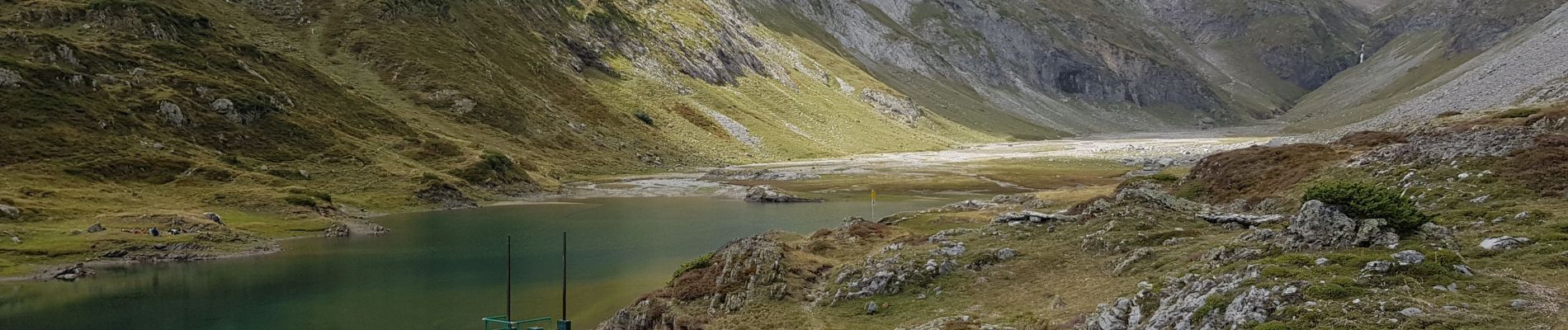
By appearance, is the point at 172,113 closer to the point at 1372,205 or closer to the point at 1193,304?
the point at 1193,304

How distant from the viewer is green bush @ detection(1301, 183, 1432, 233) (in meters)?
21.8

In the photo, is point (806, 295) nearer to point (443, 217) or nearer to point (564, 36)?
point (443, 217)

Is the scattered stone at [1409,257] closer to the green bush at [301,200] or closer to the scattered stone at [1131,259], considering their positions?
the scattered stone at [1131,259]

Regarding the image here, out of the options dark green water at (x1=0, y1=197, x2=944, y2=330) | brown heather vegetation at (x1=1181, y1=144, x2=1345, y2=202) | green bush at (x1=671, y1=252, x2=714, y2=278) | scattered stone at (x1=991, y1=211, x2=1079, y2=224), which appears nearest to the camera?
scattered stone at (x1=991, y1=211, x2=1079, y2=224)

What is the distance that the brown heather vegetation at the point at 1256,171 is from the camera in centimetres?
4066

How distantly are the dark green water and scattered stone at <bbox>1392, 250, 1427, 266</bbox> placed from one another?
3109 cm

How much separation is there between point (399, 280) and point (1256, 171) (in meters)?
47.4

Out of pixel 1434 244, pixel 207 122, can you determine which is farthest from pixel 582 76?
pixel 1434 244

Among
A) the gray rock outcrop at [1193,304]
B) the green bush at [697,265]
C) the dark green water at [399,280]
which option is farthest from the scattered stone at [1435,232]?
the dark green water at [399,280]

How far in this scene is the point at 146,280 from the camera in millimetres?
52844

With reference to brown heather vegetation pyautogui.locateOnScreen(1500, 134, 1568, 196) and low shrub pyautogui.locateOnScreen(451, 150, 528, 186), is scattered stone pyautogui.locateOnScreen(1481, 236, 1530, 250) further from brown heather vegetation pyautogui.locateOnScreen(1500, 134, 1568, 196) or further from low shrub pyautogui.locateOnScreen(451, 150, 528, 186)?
low shrub pyautogui.locateOnScreen(451, 150, 528, 186)

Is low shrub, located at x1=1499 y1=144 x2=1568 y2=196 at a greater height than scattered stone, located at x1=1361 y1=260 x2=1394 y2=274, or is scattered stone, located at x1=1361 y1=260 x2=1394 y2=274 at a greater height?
low shrub, located at x1=1499 y1=144 x2=1568 y2=196

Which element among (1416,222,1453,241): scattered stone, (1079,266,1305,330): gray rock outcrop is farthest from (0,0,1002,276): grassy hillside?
(1416,222,1453,241): scattered stone

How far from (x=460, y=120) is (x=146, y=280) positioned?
80159 mm
